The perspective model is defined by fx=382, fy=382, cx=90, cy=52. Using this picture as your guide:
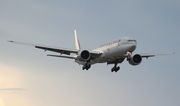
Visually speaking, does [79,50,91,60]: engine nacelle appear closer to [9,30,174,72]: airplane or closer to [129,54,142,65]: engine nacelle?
[9,30,174,72]: airplane

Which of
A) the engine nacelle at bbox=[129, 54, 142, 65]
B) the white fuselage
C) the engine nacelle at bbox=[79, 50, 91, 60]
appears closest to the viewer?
the white fuselage

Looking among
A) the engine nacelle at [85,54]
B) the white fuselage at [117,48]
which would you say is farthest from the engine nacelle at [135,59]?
the engine nacelle at [85,54]

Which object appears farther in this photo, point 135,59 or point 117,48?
point 135,59

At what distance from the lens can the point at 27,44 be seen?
5812cm

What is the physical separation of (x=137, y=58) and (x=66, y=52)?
461 inches

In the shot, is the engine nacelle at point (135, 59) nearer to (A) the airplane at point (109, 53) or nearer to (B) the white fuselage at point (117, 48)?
(A) the airplane at point (109, 53)

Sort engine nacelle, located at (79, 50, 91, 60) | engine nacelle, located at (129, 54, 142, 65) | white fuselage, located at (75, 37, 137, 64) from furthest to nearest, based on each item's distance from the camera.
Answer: engine nacelle, located at (129, 54, 142, 65), engine nacelle, located at (79, 50, 91, 60), white fuselage, located at (75, 37, 137, 64)

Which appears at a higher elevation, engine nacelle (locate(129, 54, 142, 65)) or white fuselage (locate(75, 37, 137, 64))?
white fuselage (locate(75, 37, 137, 64))

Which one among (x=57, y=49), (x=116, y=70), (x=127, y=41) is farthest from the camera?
(x=116, y=70)

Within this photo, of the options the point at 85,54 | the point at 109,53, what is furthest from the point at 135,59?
the point at 85,54

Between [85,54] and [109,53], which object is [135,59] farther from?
[85,54]

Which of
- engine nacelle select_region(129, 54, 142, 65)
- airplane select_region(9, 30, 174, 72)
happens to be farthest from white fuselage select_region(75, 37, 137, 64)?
engine nacelle select_region(129, 54, 142, 65)

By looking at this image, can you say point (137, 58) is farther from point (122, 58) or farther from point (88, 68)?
point (88, 68)

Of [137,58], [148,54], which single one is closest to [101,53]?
[137,58]
